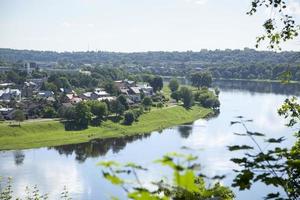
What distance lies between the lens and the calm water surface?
88.8 feet

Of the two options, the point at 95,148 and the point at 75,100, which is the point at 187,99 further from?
the point at 95,148

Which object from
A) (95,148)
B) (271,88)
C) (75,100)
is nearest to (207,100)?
(75,100)

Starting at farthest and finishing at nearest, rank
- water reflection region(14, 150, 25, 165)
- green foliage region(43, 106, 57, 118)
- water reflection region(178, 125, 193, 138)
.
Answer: green foliage region(43, 106, 57, 118)
water reflection region(178, 125, 193, 138)
water reflection region(14, 150, 25, 165)

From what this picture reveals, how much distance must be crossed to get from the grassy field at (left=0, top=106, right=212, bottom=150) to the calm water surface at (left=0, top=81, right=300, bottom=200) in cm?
172

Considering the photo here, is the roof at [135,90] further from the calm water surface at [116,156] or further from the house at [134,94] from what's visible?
the calm water surface at [116,156]

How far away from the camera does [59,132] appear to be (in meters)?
44.8

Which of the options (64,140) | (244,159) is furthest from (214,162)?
(244,159)

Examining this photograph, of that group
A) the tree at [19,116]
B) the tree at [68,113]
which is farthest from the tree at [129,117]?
the tree at [19,116]

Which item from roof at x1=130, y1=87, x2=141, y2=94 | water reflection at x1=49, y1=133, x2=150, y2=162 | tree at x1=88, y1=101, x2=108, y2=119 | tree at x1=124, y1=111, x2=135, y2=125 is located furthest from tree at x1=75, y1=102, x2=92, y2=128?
roof at x1=130, y1=87, x2=141, y2=94

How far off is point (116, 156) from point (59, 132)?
10889 millimetres

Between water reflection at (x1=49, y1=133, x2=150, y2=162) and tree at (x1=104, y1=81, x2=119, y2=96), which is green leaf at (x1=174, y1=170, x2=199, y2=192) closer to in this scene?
water reflection at (x1=49, y1=133, x2=150, y2=162)

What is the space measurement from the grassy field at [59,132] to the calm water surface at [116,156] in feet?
5.64

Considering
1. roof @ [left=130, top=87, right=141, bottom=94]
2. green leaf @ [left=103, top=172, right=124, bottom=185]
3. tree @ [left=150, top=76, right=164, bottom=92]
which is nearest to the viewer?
green leaf @ [left=103, top=172, right=124, bottom=185]

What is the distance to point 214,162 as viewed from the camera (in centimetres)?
3186
